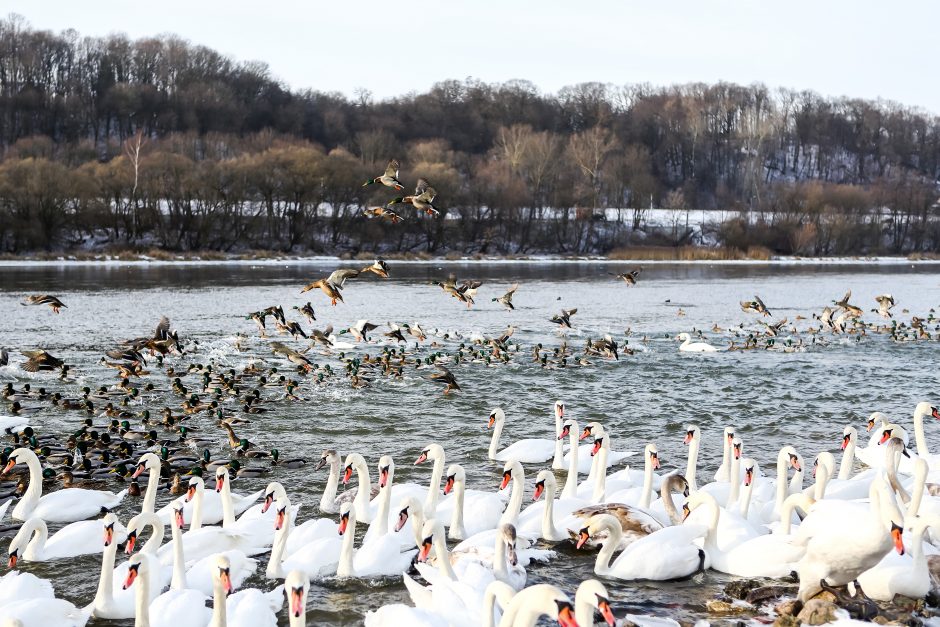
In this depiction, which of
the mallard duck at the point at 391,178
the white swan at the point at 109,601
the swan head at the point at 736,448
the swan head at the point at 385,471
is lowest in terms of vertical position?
the white swan at the point at 109,601

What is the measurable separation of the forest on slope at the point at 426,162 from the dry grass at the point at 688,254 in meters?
2.20

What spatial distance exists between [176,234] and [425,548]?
56.6m

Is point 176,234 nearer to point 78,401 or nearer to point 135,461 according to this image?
point 78,401

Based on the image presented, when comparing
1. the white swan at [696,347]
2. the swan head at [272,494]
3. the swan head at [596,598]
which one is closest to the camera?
the swan head at [596,598]

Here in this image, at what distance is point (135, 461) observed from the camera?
36.3 ft

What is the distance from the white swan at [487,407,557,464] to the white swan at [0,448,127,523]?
14.4 ft

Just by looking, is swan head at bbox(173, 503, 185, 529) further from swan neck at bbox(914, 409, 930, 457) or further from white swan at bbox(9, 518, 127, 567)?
swan neck at bbox(914, 409, 930, 457)

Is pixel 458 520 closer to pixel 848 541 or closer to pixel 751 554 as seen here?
pixel 751 554

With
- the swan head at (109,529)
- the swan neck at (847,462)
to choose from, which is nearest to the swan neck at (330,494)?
the swan head at (109,529)

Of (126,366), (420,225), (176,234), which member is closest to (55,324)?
(126,366)

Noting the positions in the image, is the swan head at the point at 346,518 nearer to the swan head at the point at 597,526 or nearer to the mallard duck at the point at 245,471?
the swan head at the point at 597,526

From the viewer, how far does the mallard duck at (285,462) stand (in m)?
11.2

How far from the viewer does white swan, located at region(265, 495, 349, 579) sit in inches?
305

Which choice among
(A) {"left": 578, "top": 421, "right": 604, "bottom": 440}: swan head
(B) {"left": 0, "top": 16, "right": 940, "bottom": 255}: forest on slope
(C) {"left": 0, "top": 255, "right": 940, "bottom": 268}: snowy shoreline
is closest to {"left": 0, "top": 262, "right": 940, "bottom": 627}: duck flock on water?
(A) {"left": 578, "top": 421, "right": 604, "bottom": 440}: swan head
